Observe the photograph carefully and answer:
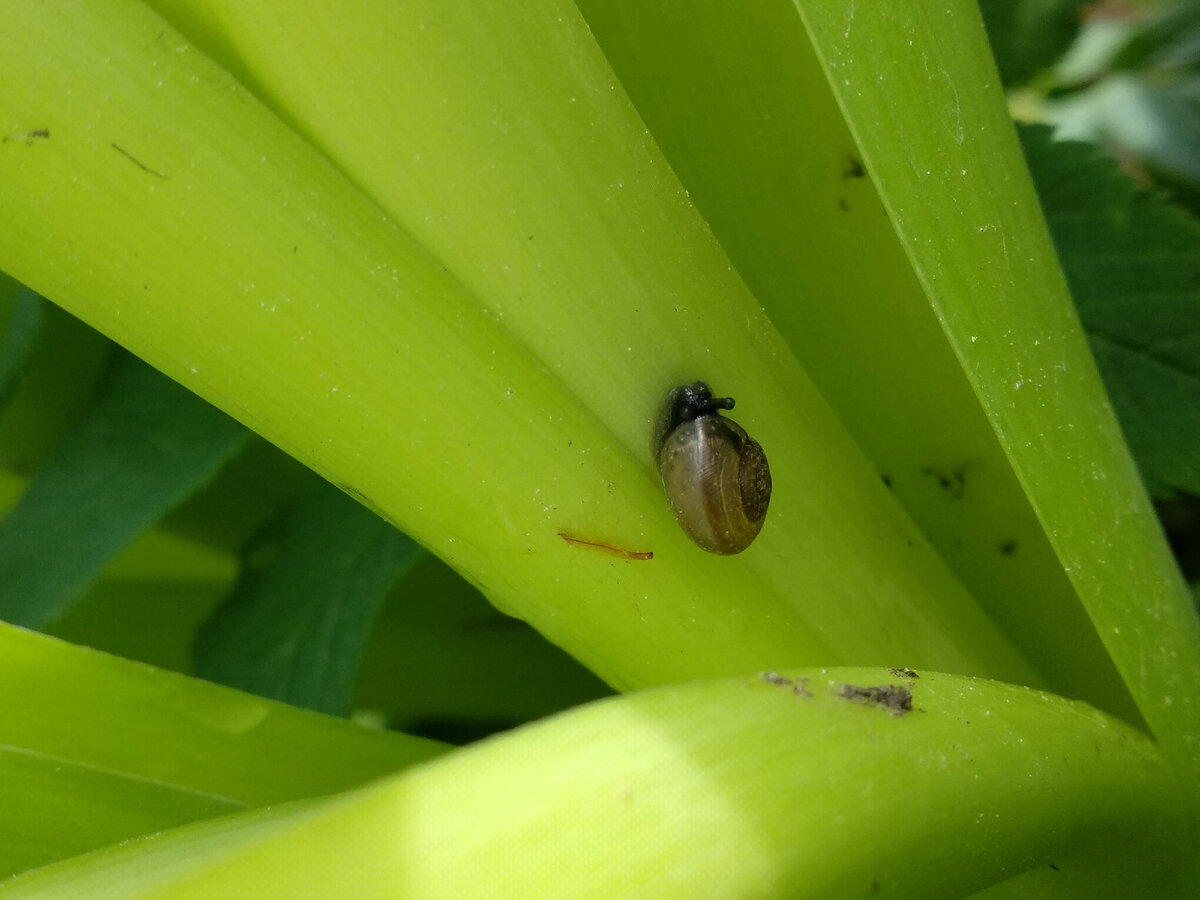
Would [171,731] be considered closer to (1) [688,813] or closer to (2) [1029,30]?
(1) [688,813]

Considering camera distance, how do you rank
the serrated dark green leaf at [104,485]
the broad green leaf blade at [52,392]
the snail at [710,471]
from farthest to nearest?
the broad green leaf blade at [52,392]
the serrated dark green leaf at [104,485]
the snail at [710,471]

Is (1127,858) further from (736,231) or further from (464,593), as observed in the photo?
(464,593)

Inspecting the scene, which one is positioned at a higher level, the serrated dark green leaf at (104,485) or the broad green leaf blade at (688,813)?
the serrated dark green leaf at (104,485)

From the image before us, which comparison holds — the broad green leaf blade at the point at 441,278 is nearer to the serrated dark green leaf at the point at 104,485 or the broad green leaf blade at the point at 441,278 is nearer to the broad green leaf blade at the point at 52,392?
the serrated dark green leaf at the point at 104,485

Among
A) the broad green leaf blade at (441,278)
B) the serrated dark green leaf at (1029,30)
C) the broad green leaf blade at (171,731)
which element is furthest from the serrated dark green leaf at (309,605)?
the serrated dark green leaf at (1029,30)

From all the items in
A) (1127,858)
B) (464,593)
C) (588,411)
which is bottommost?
(1127,858)

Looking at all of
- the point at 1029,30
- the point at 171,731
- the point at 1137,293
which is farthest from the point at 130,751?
the point at 1029,30

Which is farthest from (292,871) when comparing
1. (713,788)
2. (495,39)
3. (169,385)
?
(169,385)
